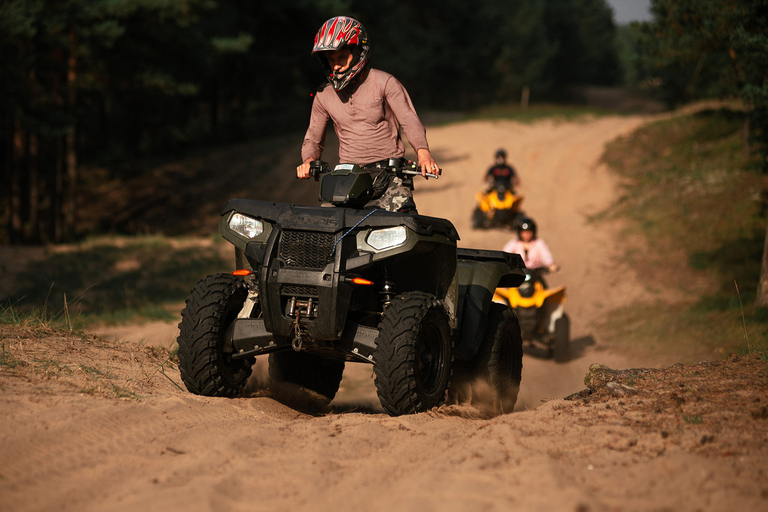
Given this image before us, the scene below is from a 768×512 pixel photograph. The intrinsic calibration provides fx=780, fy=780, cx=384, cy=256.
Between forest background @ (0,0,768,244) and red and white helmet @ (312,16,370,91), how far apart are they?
7570 mm

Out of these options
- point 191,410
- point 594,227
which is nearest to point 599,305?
point 594,227

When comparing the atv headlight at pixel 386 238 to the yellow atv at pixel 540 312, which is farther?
the yellow atv at pixel 540 312

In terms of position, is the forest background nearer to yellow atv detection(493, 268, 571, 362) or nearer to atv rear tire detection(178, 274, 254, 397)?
yellow atv detection(493, 268, 571, 362)

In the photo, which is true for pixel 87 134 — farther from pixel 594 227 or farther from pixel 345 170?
pixel 345 170

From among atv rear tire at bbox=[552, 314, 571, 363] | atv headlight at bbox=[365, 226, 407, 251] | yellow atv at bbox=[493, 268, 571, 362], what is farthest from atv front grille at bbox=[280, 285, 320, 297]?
atv rear tire at bbox=[552, 314, 571, 363]

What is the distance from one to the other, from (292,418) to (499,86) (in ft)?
195

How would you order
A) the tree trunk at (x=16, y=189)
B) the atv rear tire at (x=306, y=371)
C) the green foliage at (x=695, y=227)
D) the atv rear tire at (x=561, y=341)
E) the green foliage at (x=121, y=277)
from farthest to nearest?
the tree trunk at (x=16, y=189)
the green foliage at (x=121, y=277)
the green foliage at (x=695, y=227)
the atv rear tire at (x=561, y=341)
the atv rear tire at (x=306, y=371)

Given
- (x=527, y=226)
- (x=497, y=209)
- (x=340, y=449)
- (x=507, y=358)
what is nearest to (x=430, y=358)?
(x=340, y=449)

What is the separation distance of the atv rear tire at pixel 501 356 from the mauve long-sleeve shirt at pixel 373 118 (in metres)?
1.64

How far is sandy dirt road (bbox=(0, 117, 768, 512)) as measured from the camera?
3432 millimetres

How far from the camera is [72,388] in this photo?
506 cm

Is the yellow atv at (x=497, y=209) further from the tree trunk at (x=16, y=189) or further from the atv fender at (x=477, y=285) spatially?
the tree trunk at (x=16, y=189)

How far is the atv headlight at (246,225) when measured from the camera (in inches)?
217

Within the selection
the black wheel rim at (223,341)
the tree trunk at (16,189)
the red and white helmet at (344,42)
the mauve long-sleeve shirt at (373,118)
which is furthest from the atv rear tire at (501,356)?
the tree trunk at (16,189)
